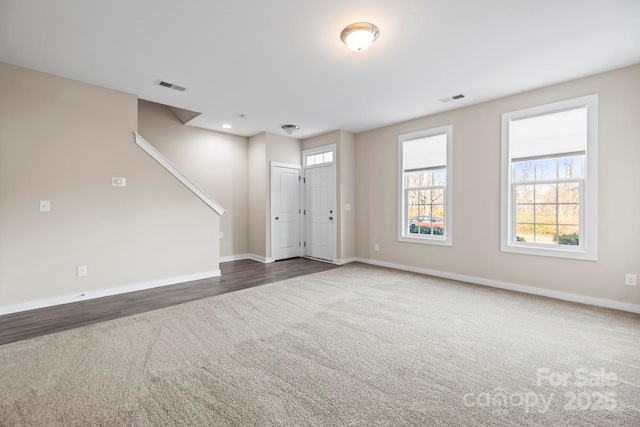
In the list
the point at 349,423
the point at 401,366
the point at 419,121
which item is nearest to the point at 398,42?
the point at 419,121

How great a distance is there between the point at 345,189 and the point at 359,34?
3668 millimetres

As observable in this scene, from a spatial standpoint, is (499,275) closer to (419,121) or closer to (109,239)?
(419,121)

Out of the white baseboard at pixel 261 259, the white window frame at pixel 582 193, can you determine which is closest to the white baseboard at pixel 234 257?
the white baseboard at pixel 261 259

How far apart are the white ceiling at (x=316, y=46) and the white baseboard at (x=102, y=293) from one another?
267 centimetres

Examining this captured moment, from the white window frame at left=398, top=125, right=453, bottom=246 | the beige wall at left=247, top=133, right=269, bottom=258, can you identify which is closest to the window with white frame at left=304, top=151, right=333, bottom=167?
the beige wall at left=247, top=133, right=269, bottom=258

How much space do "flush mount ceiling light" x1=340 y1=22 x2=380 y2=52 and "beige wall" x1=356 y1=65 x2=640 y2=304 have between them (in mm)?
2667

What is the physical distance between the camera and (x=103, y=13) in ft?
7.89

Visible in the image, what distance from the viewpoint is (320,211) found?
21.2ft

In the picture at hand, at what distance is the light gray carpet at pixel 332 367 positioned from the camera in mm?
1685

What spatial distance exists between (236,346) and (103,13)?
2974 millimetres

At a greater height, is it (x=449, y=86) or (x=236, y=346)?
(x=449, y=86)

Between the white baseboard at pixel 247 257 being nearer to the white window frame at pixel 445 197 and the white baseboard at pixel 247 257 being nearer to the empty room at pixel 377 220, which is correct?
the empty room at pixel 377 220

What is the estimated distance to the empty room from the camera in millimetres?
1936

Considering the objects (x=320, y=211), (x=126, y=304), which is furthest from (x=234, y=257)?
(x=126, y=304)
